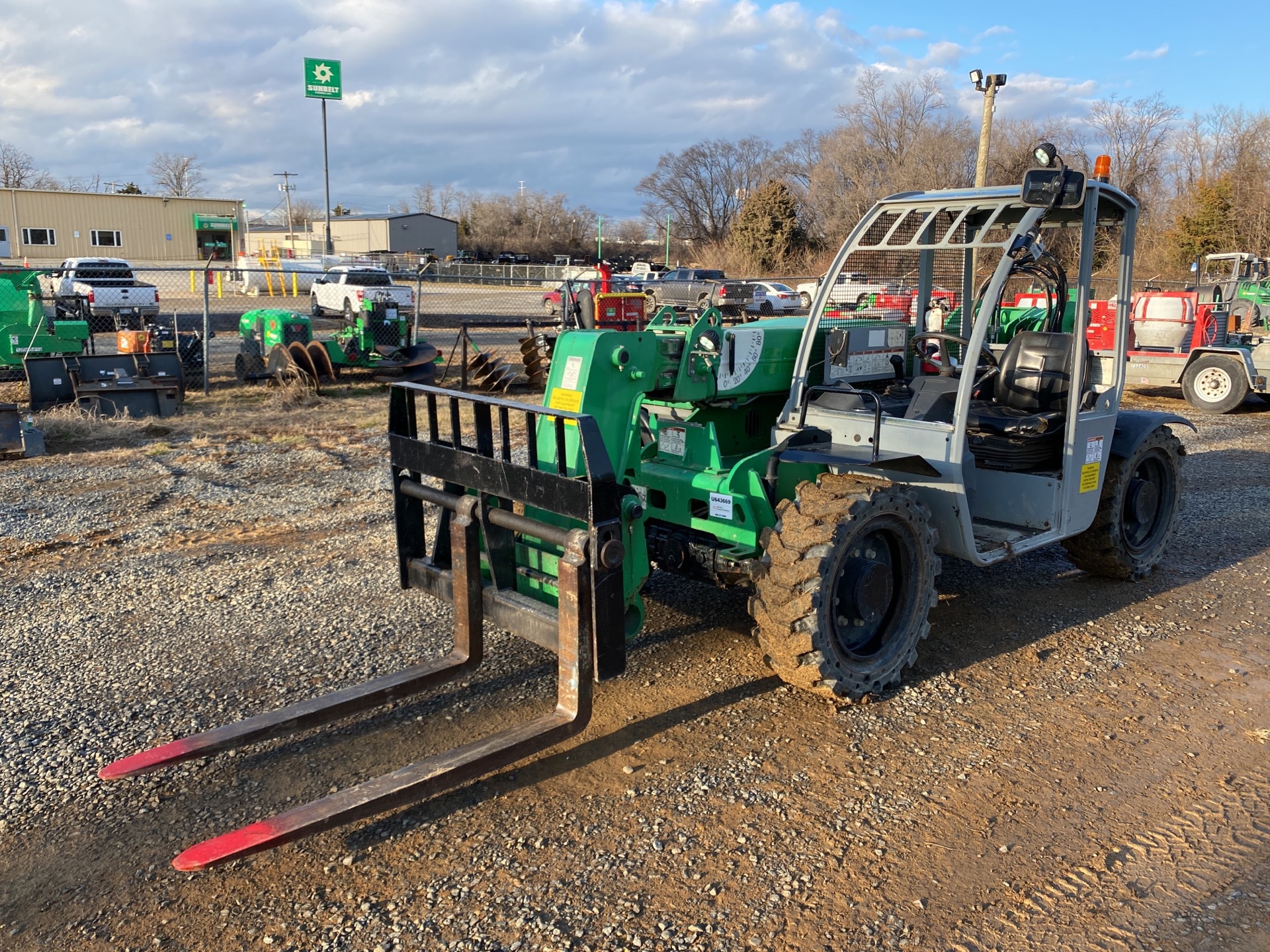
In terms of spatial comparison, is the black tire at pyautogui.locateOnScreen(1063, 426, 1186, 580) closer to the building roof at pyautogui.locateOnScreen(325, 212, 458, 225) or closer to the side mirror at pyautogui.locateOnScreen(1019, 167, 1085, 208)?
the side mirror at pyautogui.locateOnScreen(1019, 167, 1085, 208)

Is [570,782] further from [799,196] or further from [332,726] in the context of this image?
[799,196]

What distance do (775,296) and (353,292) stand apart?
14826 mm

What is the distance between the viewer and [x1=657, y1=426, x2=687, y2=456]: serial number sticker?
526 cm

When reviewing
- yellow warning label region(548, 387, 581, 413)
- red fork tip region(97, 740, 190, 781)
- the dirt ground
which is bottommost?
the dirt ground

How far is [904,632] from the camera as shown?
482cm

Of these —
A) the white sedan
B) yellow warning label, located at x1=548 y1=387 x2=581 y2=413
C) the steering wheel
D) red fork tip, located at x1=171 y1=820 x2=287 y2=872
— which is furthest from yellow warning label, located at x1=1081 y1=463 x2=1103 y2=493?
the white sedan

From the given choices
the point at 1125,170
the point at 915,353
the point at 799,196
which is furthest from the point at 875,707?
the point at 799,196

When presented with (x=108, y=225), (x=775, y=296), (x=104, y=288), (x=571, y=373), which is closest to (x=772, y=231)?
(x=775, y=296)

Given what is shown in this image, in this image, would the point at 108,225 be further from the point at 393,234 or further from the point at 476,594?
the point at 476,594

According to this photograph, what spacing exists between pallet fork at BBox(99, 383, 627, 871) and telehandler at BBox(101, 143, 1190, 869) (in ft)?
0.04

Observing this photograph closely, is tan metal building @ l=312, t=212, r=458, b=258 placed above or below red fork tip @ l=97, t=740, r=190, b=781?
above

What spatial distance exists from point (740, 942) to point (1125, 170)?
4853 cm

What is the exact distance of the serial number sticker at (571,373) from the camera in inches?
184

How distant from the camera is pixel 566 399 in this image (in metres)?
4.73
